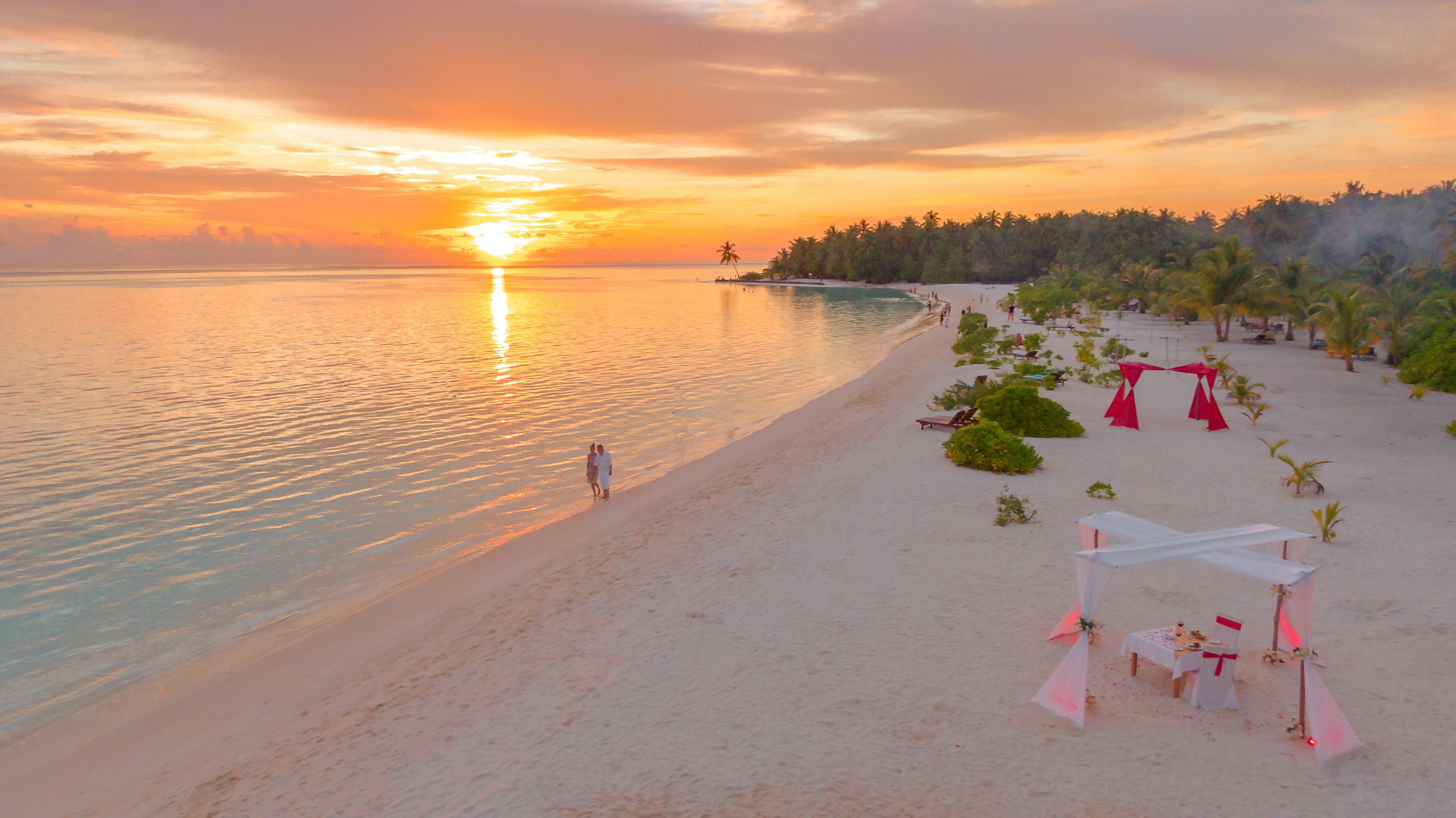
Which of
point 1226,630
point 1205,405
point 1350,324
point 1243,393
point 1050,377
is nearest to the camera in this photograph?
point 1226,630

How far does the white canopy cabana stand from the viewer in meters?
6.95

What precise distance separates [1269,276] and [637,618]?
49.4m

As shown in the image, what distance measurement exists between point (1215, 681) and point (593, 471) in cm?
1270

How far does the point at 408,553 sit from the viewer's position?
14.5 meters

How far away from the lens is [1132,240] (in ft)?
372

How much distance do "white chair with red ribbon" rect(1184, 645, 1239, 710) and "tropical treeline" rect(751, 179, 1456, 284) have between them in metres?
39.7

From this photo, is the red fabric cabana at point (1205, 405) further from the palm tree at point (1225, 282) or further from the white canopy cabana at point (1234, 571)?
the palm tree at point (1225, 282)

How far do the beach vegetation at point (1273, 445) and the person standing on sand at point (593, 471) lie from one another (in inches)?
582

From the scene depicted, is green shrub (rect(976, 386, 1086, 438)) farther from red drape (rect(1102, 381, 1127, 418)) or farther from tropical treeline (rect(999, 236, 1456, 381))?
tropical treeline (rect(999, 236, 1456, 381))

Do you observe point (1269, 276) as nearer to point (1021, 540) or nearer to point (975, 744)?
point (1021, 540)

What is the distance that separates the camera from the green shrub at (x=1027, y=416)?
68.0 feet

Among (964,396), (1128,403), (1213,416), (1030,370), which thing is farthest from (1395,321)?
(964,396)

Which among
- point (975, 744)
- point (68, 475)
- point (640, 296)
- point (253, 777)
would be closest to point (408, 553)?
point (253, 777)

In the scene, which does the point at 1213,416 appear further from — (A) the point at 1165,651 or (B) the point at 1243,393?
(A) the point at 1165,651
